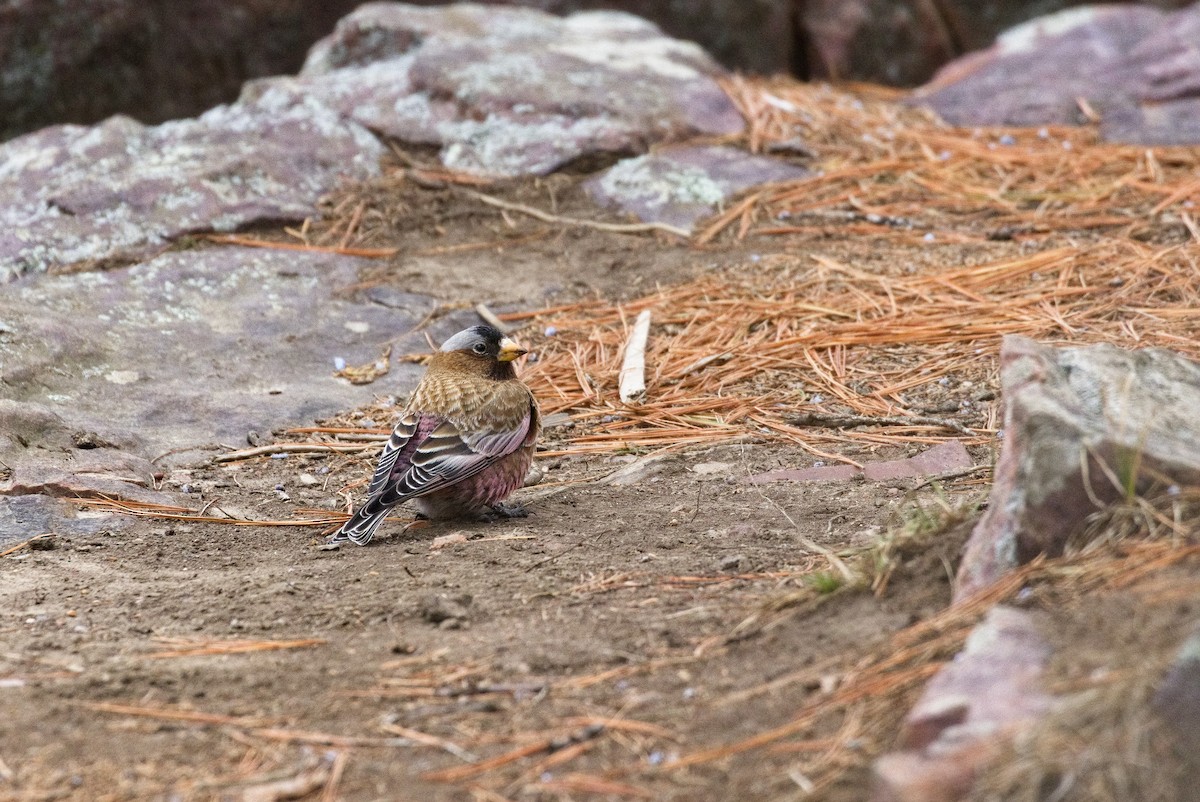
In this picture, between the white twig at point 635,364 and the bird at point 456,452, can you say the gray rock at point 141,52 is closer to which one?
the white twig at point 635,364

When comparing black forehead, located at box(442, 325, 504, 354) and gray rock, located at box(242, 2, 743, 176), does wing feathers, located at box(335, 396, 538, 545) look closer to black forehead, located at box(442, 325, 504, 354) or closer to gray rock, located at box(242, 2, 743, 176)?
black forehead, located at box(442, 325, 504, 354)

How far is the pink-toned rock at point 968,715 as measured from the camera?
2.30m

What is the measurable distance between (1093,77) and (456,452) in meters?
6.07

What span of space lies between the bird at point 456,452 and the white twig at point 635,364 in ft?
2.10

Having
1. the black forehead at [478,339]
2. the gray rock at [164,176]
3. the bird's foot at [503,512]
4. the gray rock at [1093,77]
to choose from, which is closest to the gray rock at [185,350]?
the gray rock at [164,176]

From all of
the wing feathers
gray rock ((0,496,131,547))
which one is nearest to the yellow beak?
the wing feathers

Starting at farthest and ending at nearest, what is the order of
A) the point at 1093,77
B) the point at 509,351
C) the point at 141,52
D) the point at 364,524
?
the point at 141,52 < the point at 1093,77 < the point at 509,351 < the point at 364,524

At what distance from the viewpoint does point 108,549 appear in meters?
4.58

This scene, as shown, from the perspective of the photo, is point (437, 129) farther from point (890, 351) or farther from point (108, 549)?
point (108, 549)

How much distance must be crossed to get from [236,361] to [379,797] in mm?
3905

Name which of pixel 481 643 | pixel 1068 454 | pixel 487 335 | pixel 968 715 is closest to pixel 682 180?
pixel 487 335

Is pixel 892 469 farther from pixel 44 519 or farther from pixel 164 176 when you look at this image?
pixel 164 176

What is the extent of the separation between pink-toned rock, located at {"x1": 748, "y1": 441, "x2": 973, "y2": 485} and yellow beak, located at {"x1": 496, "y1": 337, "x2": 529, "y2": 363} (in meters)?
1.15

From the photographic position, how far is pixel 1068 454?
115 inches
